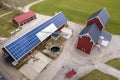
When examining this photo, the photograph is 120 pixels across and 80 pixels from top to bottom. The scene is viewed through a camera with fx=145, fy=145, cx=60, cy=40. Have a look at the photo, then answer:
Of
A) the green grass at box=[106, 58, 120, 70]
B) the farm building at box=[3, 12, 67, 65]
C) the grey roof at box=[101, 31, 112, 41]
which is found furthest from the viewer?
the grey roof at box=[101, 31, 112, 41]

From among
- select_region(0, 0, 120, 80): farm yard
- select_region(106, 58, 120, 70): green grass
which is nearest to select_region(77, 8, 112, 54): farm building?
select_region(106, 58, 120, 70): green grass

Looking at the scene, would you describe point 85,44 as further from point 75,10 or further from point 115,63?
point 75,10

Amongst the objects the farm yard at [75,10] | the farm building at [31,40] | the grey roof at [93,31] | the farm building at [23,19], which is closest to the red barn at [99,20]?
the grey roof at [93,31]

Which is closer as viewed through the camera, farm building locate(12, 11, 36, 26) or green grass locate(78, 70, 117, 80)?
green grass locate(78, 70, 117, 80)

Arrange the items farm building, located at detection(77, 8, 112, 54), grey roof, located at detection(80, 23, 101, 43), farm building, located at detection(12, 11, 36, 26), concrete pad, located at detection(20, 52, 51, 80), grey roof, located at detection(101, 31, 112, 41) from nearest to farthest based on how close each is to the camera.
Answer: concrete pad, located at detection(20, 52, 51, 80)
farm building, located at detection(77, 8, 112, 54)
grey roof, located at detection(80, 23, 101, 43)
grey roof, located at detection(101, 31, 112, 41)
farm building, located at detection(12, 11, 36, 26)

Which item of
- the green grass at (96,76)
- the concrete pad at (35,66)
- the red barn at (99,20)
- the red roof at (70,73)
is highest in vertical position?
the red barn at (99,20)

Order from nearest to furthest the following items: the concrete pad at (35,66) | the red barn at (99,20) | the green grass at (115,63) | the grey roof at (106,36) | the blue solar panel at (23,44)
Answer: the concrete pad at (35,66) < the blue solar panel at (23,44) < the green grass at (115,63) < the red barn at (99,20) < the grey roof at (106,36)

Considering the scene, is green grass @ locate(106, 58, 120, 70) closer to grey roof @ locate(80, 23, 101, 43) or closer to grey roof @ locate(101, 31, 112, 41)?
grey roof @ locate(80, 23, 101, 43)

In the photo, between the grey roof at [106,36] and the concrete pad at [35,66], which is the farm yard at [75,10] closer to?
the grey roof at [106,36]
